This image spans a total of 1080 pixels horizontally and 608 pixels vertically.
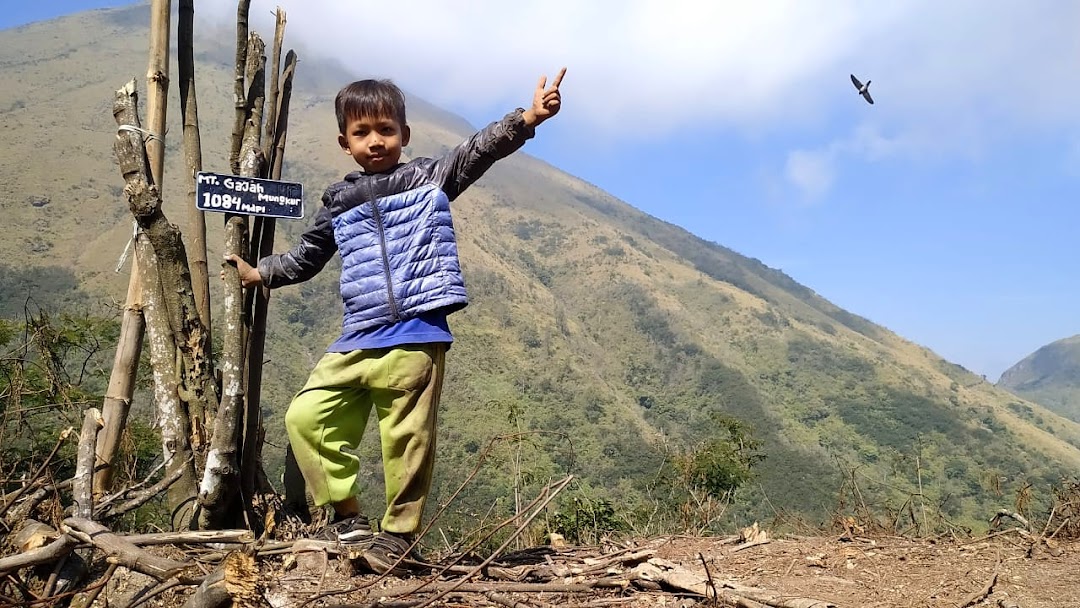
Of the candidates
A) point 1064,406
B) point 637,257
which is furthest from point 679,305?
point 1064,406

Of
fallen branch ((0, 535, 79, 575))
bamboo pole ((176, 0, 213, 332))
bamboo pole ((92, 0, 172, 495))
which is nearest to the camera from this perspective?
fallen branch ((0, 535, 79, 575))

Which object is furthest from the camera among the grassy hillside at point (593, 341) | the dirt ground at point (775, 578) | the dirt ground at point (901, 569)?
the grassy hillside at point (593, 341)

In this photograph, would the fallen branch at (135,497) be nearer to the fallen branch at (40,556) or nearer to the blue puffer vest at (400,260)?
the fallen branch at (40,556)

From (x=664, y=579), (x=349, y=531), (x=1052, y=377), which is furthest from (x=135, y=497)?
(x=1052, y=377)

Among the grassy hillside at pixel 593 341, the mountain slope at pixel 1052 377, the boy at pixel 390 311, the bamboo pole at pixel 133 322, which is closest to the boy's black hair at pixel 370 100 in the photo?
the boy at pixel 390 311

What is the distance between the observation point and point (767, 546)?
3.41 metres

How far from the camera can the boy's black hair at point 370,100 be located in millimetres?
2568

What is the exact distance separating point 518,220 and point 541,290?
91.3 feet

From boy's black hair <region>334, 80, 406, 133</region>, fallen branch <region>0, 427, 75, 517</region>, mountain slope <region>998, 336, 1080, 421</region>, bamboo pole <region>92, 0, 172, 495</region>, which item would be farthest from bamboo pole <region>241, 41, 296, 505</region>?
mountain slope <region>998, 336, 1080, 421</region>

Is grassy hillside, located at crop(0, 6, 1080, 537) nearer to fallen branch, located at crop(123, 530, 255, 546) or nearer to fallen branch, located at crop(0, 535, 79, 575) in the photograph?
fallen branch, located at crop(123, 530, 255, 546)

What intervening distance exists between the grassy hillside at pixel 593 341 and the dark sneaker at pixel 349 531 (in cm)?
1881

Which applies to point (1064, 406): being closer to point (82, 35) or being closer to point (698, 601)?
point (698, 601)

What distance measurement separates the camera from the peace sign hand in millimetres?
2410

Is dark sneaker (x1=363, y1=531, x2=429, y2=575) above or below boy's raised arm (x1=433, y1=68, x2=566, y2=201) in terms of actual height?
below
